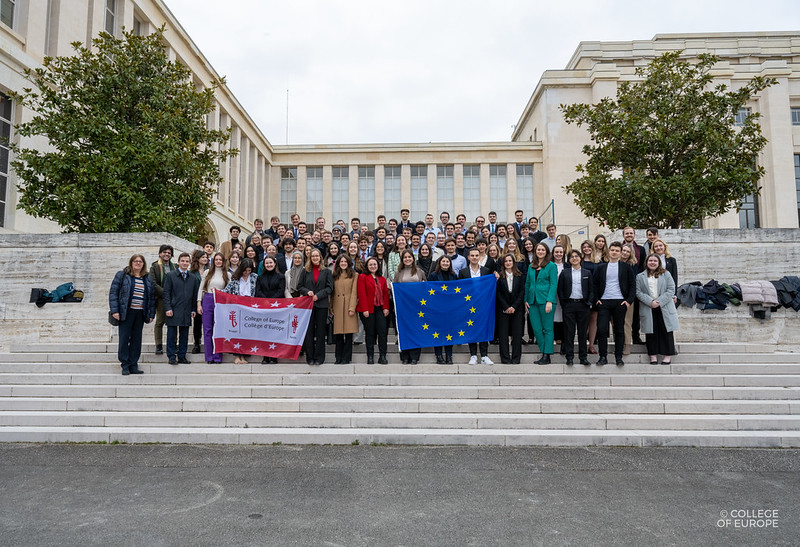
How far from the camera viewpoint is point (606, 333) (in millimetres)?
9078

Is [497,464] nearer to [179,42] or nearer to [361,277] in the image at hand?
[361,277]

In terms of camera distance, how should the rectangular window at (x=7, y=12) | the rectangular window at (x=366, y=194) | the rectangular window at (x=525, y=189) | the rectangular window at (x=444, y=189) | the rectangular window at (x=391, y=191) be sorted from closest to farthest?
1. the rectangular window at (x=7, y=12)
2. the rectangular window at (x=525, y=189)
3. the rectangular window at (x=444, y=189)
4. the rectangular window at (x=391, y=191)
5. the rectangular window at (x=366, y=194)

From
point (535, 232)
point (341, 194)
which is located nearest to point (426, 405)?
point (535, 232)

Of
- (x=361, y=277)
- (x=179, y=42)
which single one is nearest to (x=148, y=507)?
(x=361, y=277)

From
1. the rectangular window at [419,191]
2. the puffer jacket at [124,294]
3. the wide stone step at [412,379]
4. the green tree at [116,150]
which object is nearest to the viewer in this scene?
the wide stone step at [412,379]

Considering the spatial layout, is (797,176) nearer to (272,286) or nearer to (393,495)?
(272,286)

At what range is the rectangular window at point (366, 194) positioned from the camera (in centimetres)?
3775

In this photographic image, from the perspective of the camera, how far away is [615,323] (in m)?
9.08

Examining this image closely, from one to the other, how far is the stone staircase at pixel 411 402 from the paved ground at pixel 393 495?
32 cm

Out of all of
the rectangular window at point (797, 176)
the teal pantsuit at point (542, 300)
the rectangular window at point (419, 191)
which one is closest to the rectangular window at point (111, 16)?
the rectangular window at point (419, 191)

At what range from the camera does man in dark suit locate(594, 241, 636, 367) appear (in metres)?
9.03

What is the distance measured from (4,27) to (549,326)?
18022mm

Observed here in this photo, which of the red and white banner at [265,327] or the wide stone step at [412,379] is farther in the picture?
the red and white banner at [265,327]

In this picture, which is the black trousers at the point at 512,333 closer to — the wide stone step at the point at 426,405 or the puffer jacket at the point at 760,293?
the wide stone step at the point at 426,405
